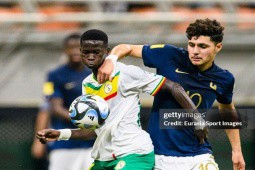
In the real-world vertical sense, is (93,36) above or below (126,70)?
above

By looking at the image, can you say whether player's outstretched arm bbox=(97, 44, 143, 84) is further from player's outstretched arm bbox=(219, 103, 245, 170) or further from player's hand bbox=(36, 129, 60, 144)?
player's outstretched arm bbox=(219, 103, 245, 170)

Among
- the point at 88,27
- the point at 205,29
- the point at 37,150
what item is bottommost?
the point at 37,150

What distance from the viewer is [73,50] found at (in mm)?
9328

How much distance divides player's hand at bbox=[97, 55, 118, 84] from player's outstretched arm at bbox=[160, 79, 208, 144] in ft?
1.39

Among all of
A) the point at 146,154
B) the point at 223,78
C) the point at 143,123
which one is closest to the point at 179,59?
the point at 223,78

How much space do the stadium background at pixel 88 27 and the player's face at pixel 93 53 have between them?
171 inches

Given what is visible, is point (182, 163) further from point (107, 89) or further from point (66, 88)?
point (66, 88)

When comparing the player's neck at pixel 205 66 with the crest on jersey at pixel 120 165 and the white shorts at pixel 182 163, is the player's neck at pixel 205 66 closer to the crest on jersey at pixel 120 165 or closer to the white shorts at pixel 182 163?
the white shorts at pixel 182 163

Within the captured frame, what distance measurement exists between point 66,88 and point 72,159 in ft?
2.56

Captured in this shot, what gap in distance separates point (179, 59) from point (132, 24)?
5.43m

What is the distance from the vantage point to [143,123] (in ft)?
34.0

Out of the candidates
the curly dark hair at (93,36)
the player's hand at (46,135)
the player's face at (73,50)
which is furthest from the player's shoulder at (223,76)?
the player's face at (73,50)

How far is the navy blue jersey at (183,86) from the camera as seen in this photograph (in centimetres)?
684

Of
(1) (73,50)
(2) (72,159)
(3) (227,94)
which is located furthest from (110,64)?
(2) (72,159)
